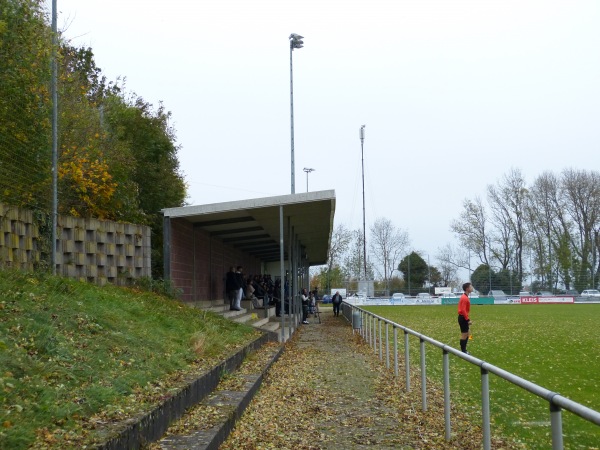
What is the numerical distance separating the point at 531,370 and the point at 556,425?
9571mm

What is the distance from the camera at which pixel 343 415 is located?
852cm

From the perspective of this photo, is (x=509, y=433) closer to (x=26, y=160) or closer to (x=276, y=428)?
→ (x=276, y=428)

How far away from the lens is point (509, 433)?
6953 millimetres

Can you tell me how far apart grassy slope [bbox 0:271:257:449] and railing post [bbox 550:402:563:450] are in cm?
277

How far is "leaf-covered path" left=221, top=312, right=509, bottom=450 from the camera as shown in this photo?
6996mm

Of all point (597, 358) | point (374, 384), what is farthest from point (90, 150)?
point (597, 358)

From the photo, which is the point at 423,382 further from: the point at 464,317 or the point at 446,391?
the point at 464,317

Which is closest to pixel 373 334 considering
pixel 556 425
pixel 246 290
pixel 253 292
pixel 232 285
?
pixel 232 285

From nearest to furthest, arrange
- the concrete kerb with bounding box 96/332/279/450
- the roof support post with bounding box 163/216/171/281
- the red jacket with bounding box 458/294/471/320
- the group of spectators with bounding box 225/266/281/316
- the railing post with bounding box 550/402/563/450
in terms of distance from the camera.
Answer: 1. the railing post with bounding box 550/402/563/450
2. the concrete kerb with bounding box 96/332/279/450
3. the red jacket with bounding box 458/294/471/320
4. the roof support post with bounding box 163/216/171/281
5. the group of spectators with bounding box 225/266/281/316

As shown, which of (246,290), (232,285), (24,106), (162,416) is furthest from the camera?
(246,290)

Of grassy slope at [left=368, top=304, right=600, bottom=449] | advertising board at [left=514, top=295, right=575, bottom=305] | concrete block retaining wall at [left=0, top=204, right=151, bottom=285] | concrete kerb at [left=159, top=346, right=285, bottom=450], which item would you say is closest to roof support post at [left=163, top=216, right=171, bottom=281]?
concrete block retaining wall at [left=0, top=204, right=151, bottom=285]

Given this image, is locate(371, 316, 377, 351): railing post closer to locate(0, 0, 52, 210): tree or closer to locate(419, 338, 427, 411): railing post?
locate(419, 338, 427, 411): railing post

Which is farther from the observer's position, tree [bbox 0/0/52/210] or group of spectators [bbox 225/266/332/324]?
group of spectators [bbox 225/266/332/324]

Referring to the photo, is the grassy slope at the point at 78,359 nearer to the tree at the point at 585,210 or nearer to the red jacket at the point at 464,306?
the red jacket at the point at 464,306
